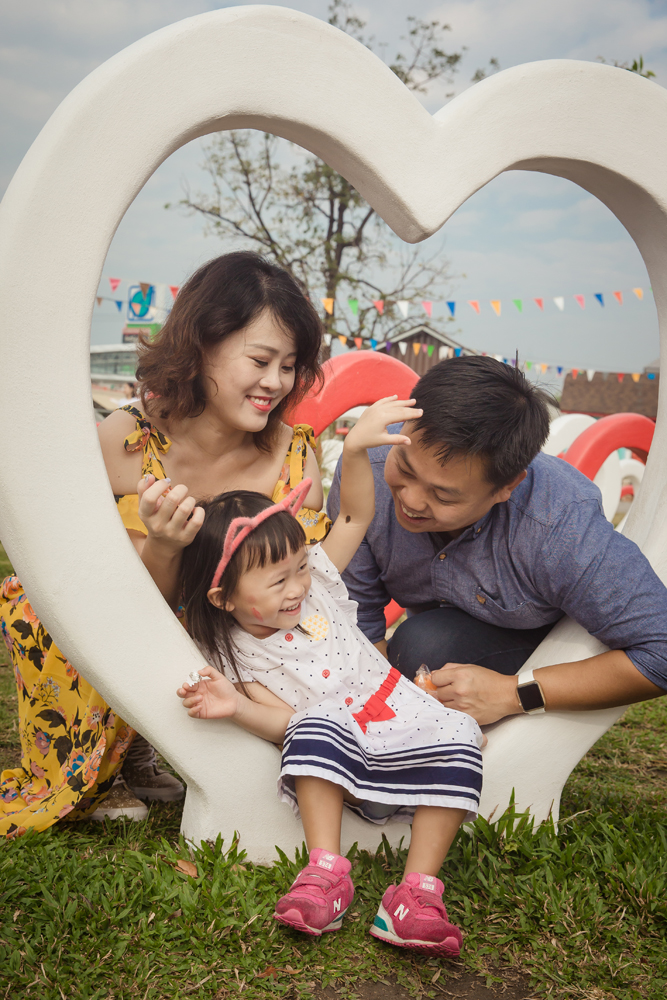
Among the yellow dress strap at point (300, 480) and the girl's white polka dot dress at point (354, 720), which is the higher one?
the yellow dress strap at point (300, 480)

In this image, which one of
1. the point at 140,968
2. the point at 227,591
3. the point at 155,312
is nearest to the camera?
the point at 140,968

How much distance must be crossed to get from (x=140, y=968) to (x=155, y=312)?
26.5 feet

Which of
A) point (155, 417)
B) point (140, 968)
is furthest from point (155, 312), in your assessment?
point (140, 968)

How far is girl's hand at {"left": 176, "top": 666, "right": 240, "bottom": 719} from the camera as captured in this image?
77.9 inches

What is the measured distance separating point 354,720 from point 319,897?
47 centimetres

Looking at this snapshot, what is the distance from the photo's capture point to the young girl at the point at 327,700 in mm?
1839

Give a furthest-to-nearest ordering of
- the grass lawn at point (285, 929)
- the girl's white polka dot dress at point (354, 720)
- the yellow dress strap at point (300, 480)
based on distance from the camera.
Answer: the yellow dress strap at point (300, 480), the girl's white polka dot dress at point (354, 720), the grass lawn at point (285, 929)

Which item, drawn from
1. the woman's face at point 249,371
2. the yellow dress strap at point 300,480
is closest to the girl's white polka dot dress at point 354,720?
the yellow dress strap at point 300,480

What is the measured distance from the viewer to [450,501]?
2244 mm

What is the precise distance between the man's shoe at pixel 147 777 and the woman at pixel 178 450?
12 centimetres

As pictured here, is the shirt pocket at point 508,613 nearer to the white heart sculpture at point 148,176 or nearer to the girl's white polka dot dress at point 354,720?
the white heart sculpture at point 148,176

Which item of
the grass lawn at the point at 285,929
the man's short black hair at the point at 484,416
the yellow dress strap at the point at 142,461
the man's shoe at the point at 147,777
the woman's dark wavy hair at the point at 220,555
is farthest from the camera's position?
the man's shoe at the point at 147,777

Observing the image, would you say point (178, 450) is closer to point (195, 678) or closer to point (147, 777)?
point (195, 678)

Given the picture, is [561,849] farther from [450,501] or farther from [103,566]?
[103,566]
